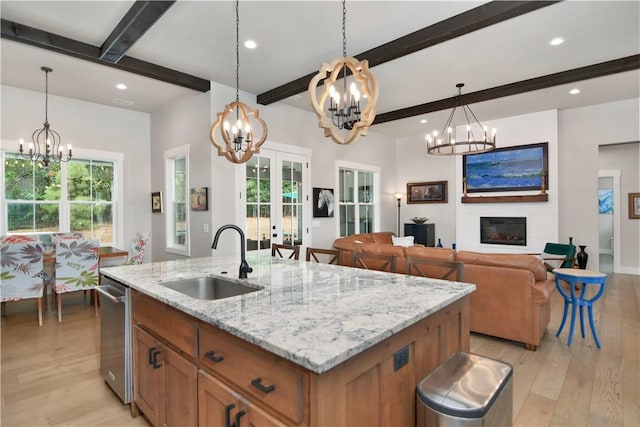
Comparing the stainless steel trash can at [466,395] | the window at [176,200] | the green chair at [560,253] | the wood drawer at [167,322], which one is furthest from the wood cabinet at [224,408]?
the green chair at [560,253]

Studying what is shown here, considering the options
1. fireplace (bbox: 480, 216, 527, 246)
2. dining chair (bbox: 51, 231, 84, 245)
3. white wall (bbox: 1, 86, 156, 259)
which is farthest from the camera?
fireplace (bbox: 480, 216, 527, 246)

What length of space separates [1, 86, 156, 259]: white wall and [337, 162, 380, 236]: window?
3.56m

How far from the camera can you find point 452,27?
10.2 ft

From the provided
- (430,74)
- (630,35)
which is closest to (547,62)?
(630,35)

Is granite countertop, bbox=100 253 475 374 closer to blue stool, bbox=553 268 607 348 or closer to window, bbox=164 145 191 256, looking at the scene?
blue stool, bbox=553 268 607 348

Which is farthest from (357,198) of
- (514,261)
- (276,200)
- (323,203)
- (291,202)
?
(514,261)

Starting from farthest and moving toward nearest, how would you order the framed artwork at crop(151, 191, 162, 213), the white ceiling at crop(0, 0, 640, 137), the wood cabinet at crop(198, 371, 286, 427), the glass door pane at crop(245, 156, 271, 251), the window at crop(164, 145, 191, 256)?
the framed artwork at crop(151, 191, 162, 213) → the window at crop(164, 145, 191, 256) → the glass door pane at crop(245, 156, 271, 251) → the white ceiling at crop(0, 0, 640, 137) → the wood cabinet at crop(198, 371, 286, 427)

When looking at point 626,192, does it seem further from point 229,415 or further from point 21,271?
point 21,271

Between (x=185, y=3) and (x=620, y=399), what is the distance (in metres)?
4.55

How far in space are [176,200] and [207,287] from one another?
361 centimetres

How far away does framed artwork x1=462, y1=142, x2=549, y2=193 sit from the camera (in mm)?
6125

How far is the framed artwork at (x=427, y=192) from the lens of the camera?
7520 millimetres

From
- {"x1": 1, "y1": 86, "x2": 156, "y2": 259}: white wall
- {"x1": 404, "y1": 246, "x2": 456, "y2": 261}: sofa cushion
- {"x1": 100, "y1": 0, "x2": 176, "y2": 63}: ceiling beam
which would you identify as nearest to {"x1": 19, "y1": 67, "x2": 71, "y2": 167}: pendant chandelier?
{"x1": 1, "y1": 86, "x2": 156, "y2": 259}: white wall

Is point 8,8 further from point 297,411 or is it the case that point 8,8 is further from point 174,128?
point 297,411
